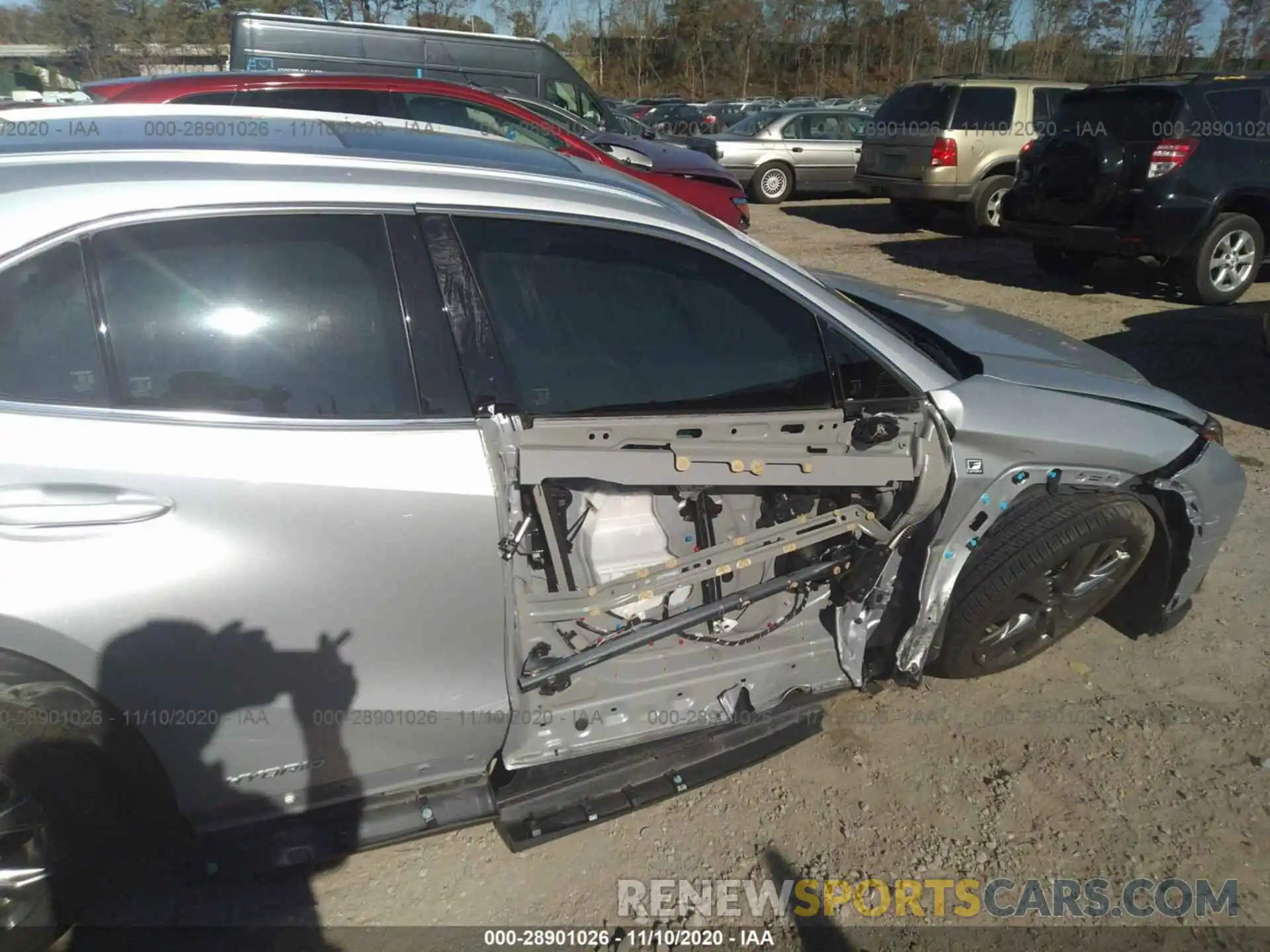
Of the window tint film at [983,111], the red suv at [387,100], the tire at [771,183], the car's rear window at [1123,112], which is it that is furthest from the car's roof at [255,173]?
the tire at [771,183]

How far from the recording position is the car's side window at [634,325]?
2.24 metres

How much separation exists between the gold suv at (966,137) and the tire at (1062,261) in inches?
65.5

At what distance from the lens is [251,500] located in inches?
74.8

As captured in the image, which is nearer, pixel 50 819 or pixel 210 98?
pixel 50 819

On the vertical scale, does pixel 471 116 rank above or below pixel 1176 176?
above

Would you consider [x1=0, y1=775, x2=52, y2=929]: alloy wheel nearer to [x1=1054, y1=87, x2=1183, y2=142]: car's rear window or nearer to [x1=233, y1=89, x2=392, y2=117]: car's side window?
[x1=233, y1=89, x2=392, y2=117]: car's side window

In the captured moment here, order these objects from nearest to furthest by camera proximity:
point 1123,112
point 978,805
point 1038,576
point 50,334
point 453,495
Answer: point 50,334, point 453,495, point 978,805, point 1038,576, point 1123,112

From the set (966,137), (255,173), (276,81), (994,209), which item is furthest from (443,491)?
(994,209)

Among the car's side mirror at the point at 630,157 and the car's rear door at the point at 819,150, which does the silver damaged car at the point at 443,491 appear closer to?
the car's side mirror at the point at 630,157

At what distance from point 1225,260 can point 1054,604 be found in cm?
647

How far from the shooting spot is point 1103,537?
9.58ft

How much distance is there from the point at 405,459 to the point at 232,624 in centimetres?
51

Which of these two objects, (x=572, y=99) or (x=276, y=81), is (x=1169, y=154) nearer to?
(x=276, y=81)

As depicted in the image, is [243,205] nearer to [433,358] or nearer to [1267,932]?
[433,358]
